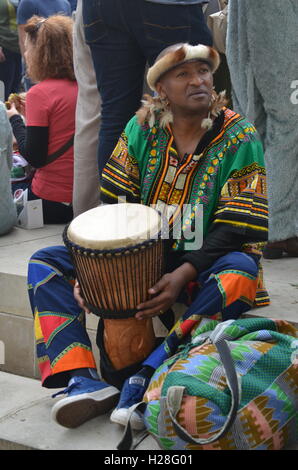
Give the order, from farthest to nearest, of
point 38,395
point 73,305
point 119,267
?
point 38,395, point 73,305, point 119,267

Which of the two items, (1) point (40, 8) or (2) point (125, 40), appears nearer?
(2) point (125, 40)

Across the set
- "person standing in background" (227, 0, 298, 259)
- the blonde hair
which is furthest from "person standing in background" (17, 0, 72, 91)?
"person standing in background" (227, 0, 298, 259)

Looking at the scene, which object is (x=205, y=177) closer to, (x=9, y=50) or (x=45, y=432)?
(x=45, y=432)

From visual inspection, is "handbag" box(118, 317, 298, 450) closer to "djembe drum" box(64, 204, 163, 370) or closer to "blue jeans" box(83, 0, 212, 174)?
"djembe drum" box(64, 204, 163, 370)

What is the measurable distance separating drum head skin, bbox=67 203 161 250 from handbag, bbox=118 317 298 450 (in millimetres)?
435

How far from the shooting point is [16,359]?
399cm

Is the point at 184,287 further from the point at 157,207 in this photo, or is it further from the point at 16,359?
the point at 16,359

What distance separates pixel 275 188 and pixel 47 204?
4.90 feet

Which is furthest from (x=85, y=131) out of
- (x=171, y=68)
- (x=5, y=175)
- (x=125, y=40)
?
(x=171, y=68)

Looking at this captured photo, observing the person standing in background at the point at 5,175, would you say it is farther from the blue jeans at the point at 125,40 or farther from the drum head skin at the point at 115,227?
the drum head skin at the point at 115,227

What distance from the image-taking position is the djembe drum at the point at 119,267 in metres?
2.97

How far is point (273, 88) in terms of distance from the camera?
3.87m

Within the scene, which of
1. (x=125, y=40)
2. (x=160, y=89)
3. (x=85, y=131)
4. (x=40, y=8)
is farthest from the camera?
(x=40, y=8)

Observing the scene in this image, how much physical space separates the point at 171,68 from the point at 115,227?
70cm
